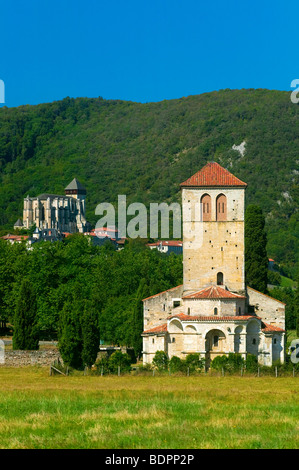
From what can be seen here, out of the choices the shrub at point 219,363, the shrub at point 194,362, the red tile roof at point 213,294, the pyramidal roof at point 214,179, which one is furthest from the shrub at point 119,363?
the pyramidal roof at point 214,179

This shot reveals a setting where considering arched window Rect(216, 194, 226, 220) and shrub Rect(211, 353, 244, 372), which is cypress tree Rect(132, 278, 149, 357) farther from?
shrub Rect(211, 353, 244, 372)

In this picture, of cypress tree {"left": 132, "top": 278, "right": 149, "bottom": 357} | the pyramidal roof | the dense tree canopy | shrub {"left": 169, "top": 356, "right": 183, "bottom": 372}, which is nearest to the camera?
shrub {"left": 169, "top": 356, "right": 183, "bottom": 372}

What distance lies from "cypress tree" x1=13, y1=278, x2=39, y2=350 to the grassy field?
9.66 metres

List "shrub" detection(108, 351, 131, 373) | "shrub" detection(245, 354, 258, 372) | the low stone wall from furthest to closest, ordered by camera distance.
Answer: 1. the low stone wall
2. "shrub" detection(245, 354, 258, 372)
3. "shrub" detection(108, 351, 131, 373)

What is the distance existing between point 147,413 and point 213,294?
2437cm

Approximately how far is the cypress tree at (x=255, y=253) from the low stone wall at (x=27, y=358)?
922 inches

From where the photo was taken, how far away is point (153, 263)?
8856cm

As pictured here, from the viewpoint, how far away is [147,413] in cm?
2928

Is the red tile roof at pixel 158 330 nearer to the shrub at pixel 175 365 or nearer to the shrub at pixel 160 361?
the shrub at pixel 160 361

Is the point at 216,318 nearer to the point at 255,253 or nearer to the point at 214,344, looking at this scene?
the point at 214,344

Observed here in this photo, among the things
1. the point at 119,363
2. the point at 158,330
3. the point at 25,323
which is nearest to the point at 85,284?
the point at 158,330

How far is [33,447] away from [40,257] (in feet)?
170

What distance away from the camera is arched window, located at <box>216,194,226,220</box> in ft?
189

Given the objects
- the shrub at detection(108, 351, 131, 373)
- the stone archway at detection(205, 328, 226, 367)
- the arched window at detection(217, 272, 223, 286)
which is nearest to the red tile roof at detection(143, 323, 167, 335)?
the stone archway at detection(205, 328, 226, 367)
